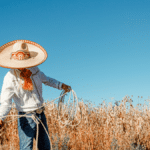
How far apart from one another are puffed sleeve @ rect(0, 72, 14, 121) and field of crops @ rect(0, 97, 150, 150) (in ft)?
6.78

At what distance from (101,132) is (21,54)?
288 cm

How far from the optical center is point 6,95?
6.79 feet

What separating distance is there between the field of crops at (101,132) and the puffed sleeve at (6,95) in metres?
2.07

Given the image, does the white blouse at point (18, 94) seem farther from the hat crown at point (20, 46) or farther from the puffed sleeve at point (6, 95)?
the hat crown at point (20, 46)

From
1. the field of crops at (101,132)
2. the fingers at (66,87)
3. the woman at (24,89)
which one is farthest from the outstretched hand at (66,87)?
the field of crops at (101,132)

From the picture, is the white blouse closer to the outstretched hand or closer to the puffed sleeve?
the puffed sleeve

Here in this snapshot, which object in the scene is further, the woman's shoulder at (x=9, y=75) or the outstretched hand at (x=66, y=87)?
the outstretched hand at (x=66, y=87)

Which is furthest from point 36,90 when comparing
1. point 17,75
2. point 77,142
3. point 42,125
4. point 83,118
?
point 83,118

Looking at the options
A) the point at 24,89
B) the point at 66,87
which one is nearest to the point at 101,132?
the point at 66,87

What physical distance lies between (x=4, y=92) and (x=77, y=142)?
259cm

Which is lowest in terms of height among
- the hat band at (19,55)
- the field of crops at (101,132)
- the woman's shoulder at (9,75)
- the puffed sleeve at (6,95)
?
the field of crops at (101,132)

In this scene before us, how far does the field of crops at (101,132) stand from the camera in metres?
4.01

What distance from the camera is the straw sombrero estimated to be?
7.30 ft

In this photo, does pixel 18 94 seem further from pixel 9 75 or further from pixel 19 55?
pixel 19 55
